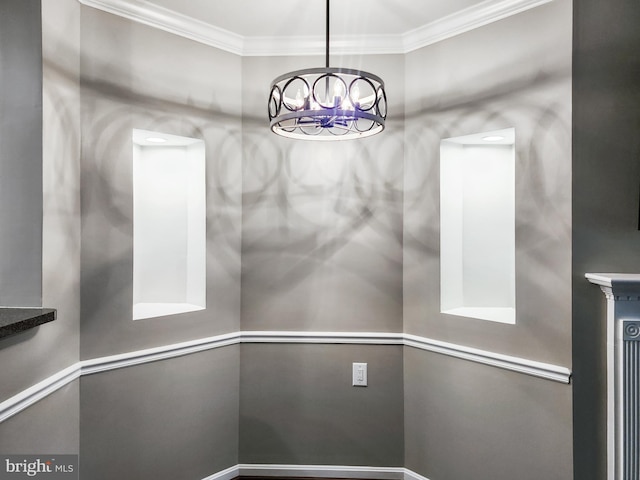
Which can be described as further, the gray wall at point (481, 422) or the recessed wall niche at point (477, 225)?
the recessed wall niche at point (477, 225)

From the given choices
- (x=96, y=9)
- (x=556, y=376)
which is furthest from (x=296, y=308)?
(x=96, y=9)

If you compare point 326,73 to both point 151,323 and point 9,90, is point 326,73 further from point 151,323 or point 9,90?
point 151,323

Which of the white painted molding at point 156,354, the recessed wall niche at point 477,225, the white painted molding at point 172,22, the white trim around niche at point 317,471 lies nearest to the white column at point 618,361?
the recessed wall niche at point 477,225

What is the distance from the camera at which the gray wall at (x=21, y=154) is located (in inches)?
67.8

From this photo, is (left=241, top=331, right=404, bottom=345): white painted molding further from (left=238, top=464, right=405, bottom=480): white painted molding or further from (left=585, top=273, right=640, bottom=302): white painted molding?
(left=585, top=273, right=640, bottom=302): white painted molding

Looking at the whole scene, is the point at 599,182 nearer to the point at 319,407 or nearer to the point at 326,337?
the point at 326,337

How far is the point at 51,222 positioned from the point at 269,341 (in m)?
1.27

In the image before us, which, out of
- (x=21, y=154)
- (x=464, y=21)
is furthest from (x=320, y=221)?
(x=21, y=154)

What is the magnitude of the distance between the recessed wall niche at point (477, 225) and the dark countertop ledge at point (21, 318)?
5.95 feet

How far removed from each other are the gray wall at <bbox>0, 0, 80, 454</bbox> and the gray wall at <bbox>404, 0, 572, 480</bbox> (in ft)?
5.44

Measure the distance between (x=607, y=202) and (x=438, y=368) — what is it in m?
1.13

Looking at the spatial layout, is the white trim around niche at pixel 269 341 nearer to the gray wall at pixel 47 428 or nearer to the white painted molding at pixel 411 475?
the gray wall at pixel 47 428

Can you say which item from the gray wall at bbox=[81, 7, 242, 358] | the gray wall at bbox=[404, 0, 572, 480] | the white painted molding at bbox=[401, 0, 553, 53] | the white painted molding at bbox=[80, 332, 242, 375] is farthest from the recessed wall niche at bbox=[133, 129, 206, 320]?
the white painted molding at bbox=[401, 0, 553, 53]

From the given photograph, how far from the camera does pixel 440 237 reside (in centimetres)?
233
